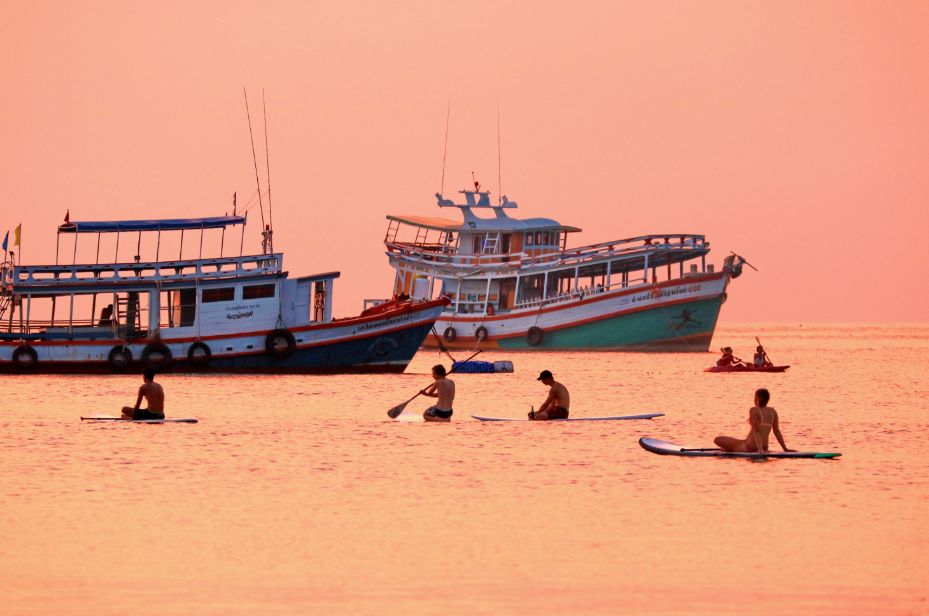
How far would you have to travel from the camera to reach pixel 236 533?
63.0 feet

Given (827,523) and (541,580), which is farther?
(827,523)

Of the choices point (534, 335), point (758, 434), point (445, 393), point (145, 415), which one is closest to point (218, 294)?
point (145, 415)

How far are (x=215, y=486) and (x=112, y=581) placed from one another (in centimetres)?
761

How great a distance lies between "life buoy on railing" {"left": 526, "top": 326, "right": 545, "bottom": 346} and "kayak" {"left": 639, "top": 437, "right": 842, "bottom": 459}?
157ft

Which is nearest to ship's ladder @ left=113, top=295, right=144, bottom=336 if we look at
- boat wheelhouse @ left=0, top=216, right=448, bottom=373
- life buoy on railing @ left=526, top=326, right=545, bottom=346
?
boat wheelhouse @ left=0, top=216, right=448, bottom=373

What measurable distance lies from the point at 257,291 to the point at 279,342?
1651 millimetres

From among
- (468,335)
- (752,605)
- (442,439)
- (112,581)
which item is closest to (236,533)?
(112,581)

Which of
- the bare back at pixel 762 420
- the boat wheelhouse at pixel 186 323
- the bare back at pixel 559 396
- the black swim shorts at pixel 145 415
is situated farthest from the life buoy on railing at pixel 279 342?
the bare back at pixel 762 420

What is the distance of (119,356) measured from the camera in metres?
50.8

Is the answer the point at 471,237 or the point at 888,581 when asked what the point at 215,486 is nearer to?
the point at 888,581

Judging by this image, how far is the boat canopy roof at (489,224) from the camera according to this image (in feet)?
260

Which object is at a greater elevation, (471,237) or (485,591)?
(471,237)

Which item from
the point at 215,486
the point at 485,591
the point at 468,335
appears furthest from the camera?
the point at 468,335

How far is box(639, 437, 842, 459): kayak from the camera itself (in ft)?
83.3
